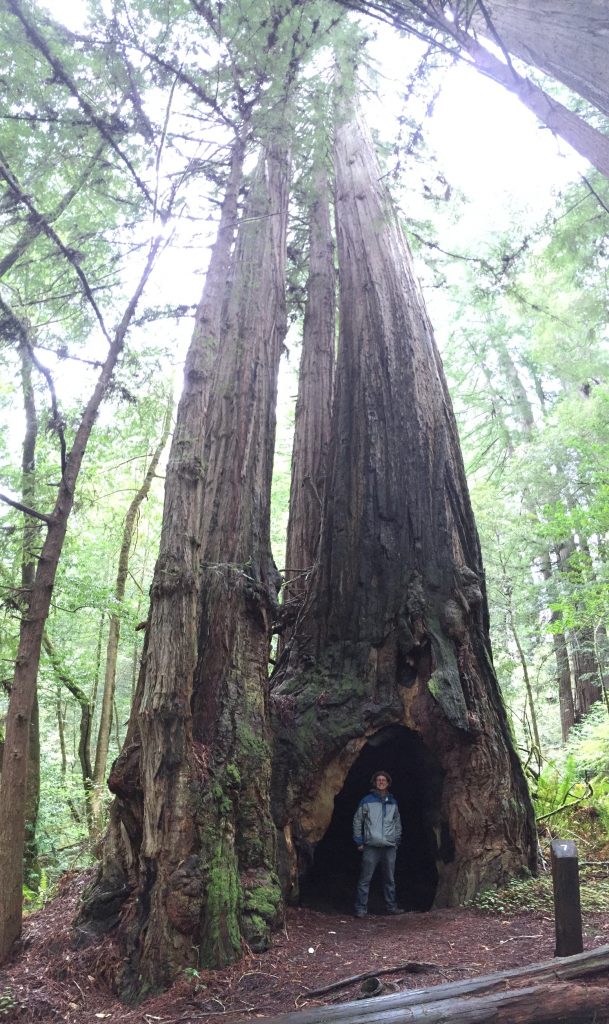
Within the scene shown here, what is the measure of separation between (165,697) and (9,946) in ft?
6.25

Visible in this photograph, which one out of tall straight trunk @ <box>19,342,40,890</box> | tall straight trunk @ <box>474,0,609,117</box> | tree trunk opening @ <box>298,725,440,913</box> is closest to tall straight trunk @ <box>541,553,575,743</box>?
tree trunk opening @ <box>298,725,440,913</box>

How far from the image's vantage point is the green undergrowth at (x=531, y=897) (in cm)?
444

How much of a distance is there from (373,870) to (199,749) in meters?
2.58

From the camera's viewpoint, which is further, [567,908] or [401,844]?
[401,844]

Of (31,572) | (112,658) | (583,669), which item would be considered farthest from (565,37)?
(112,658)

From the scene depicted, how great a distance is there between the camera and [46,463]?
9578 millimetres

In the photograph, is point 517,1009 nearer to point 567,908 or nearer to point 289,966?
point 567,908

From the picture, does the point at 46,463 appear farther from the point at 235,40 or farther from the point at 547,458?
the point at 547,458

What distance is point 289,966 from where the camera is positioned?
3.58 m

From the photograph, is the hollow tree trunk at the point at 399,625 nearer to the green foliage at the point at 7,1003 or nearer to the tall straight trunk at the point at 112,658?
the green foliage at the point at 7,1003

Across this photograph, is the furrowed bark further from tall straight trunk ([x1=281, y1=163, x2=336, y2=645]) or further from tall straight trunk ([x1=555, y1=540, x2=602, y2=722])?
tall straight trunk ([x1=555, y1=540, x2=602, y2=722])

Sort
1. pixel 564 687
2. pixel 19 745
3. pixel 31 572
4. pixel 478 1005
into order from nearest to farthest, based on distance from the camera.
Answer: pixel 478 1005 → pixel 19 745 → pixel 31 572 → pixel 564 687

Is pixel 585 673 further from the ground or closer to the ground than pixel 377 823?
further from the ground

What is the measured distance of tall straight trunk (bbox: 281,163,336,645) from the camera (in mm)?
7828
